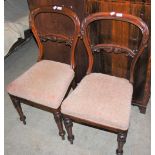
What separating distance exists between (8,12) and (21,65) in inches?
27.1

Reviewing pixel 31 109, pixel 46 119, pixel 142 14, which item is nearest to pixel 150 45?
pixel 142 14

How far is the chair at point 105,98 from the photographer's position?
1336 mm

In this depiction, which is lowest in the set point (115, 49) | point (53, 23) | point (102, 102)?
point (102, 102)

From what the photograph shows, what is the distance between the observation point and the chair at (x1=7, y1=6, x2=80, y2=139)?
154 centimetres

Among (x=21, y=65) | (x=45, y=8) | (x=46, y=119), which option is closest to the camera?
(x=45, y=8)

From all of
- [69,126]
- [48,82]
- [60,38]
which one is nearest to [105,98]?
[69,126]

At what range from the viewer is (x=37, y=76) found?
5.56 feet

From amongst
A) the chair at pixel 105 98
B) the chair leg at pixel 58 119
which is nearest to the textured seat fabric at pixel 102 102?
the chair at pixel 105 98

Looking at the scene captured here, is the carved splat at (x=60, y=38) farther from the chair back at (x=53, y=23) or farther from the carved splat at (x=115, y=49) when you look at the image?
the carved splat at (x=115, y=49)

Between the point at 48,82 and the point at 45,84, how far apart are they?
0.09 feet

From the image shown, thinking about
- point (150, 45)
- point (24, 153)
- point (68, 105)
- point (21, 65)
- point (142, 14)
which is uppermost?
point (142, 14)

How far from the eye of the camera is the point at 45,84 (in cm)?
162

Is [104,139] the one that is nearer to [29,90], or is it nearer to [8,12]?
[29,90]

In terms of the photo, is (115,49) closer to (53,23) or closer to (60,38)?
(60,38)
